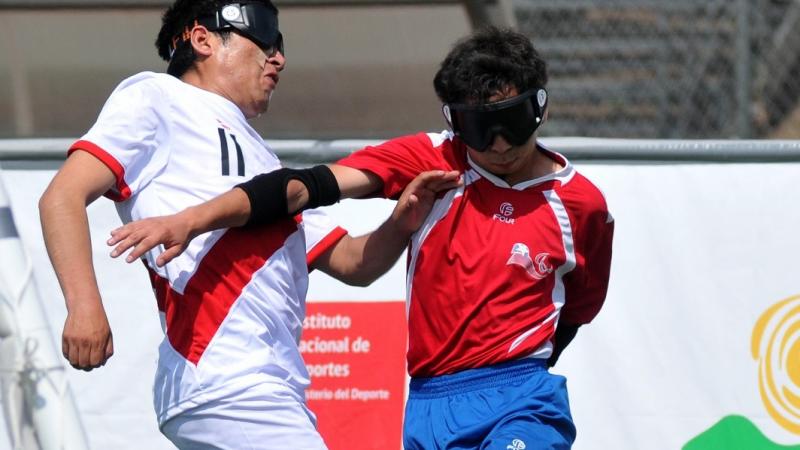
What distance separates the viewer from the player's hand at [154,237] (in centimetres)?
279

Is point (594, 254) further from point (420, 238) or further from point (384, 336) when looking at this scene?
point (384, 336)

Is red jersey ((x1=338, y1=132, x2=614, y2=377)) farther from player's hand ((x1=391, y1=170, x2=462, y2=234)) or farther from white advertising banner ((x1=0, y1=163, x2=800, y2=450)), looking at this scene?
white advertising banner ((x1=0, y1=163, x2=800, y2=450))

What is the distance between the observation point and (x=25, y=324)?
324cm

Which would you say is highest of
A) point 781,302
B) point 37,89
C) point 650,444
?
point 37,89

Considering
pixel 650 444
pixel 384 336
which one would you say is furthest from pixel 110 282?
pixel 650 444

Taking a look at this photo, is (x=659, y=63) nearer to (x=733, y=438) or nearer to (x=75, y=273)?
(x=733, y=438)

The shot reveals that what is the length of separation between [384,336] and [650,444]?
3.47 feet

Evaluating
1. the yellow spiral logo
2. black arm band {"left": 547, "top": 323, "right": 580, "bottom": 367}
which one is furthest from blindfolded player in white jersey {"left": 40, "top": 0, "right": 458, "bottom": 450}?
the yellow spiral logo

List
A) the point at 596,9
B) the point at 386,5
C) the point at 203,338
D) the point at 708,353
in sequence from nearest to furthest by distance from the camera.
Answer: the point at 203,338
the point at 708,353
the point at 386,5
the point at 596,9

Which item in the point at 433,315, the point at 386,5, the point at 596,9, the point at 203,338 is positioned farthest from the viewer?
the point at 596,9

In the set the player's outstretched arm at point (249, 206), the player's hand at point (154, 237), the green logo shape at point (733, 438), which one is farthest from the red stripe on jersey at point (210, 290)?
the green logo shape at point (733, 438)

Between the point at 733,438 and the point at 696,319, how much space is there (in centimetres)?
45

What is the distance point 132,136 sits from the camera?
308 cm

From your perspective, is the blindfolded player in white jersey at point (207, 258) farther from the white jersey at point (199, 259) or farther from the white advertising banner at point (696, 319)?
the white advertising banner at point (696, 319)
